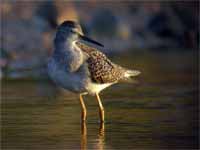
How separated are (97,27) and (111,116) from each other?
1471cm

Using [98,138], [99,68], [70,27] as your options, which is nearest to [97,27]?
[99,68]

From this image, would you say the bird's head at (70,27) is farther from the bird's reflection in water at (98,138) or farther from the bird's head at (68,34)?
the bird's reflection in water at (98,138)

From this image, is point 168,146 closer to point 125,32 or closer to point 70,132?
point 70,132

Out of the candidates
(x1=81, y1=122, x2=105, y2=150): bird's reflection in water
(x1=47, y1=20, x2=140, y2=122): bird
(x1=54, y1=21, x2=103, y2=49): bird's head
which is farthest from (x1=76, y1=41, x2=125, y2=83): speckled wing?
(x1=81, y1=122, x2=105, y2=150): bird's reflection in water

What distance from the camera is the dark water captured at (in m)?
11.1

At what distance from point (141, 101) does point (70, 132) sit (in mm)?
3432

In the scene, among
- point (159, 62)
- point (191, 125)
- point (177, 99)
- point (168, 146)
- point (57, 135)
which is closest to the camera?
point (168, 146)

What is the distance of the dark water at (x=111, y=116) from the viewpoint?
11078 mm

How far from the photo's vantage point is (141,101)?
15102 millimetres

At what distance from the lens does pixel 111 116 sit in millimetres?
13477

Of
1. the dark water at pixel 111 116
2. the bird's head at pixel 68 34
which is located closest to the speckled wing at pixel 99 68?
the bird's head at pixel 68 34

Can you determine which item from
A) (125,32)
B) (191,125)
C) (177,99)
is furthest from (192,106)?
(125,32)

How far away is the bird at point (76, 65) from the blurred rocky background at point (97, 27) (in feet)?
22.0

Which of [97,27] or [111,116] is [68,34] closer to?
[111,116]
